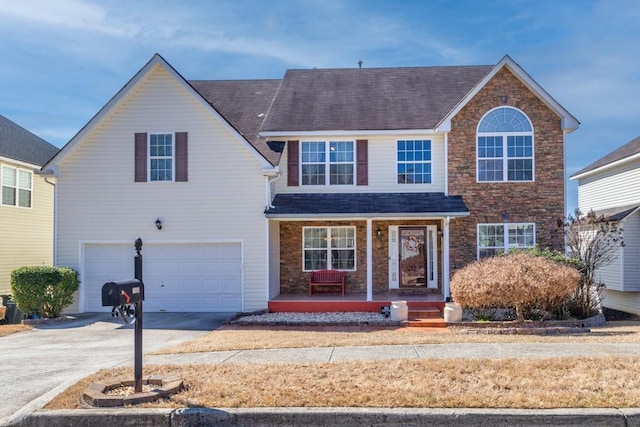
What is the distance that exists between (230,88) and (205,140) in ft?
20.6

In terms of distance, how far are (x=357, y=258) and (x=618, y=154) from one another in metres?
12.8

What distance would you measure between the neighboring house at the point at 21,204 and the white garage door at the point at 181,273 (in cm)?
444

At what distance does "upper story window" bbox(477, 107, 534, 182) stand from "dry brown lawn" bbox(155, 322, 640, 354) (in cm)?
593

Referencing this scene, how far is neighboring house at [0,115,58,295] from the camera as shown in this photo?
2072 centimetres

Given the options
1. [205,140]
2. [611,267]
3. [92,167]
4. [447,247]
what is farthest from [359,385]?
[611,267]

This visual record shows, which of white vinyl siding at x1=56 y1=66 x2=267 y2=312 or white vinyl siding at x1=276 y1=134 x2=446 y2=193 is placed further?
white vinyl siding at x1=276 y1=134 x2=446 y2=193

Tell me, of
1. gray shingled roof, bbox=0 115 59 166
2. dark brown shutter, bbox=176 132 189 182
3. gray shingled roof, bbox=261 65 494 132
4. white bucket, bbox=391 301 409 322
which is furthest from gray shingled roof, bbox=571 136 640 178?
gray shingled roof, bbox=0 115 59 166

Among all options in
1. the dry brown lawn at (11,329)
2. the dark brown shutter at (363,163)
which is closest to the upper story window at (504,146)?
the dark brown shutter at (363,163)

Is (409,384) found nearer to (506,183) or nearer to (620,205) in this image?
(506,183)

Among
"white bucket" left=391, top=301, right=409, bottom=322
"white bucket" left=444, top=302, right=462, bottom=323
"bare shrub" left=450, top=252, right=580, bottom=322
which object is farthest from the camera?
"white bucket" left=391, top=301, right=409, bottom=322

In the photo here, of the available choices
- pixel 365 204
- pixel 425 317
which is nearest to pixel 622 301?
pixel 425 317

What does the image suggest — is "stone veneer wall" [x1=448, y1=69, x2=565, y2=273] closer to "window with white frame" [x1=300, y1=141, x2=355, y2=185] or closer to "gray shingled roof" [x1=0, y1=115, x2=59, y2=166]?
"window with white frame" [x1=300, y1=141, x2=355, y2=185]

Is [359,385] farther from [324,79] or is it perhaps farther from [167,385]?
[324,79]

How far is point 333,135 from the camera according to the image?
18.3 metres
